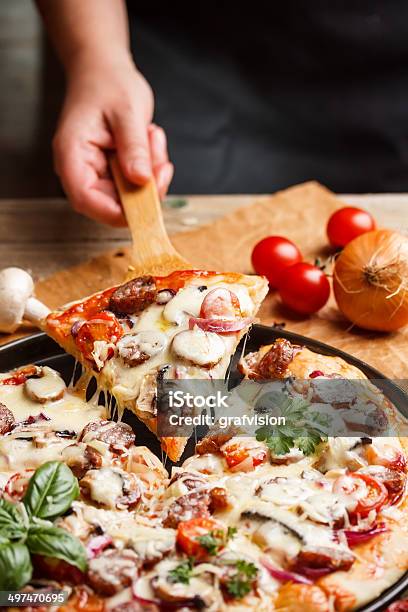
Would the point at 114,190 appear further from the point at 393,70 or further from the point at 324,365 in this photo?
the point at 393,70

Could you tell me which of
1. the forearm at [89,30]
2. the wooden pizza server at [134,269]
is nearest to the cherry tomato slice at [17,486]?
the wooden pizza server at [134,269]

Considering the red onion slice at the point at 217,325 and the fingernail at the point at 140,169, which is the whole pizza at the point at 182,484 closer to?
the red onion slice at the point at 217,325

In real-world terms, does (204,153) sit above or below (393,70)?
below

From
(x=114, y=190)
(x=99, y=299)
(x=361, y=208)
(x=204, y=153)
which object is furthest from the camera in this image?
(x=204, y=153)

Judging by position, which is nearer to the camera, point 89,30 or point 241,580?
point 241,580

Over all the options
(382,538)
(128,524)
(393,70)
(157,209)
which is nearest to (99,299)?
(157,209)

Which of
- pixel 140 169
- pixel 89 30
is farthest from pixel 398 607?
pixel 89 30

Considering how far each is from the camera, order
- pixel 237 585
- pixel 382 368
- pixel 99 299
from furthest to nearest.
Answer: pixel 382 368 → pixel 99 299 → pixel 237 585

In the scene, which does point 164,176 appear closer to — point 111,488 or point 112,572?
point 111,488
